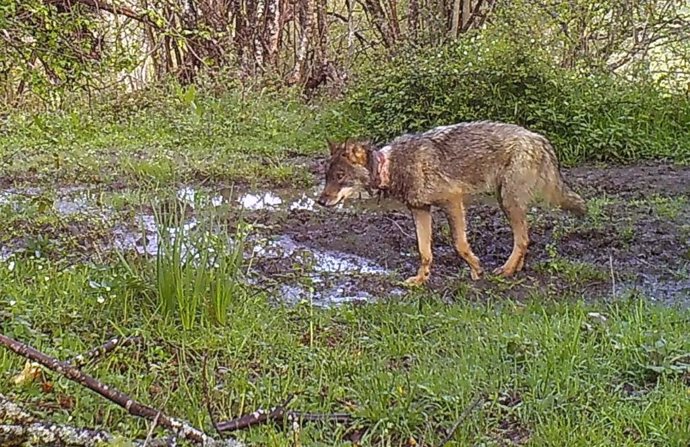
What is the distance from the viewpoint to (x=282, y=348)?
162 inches

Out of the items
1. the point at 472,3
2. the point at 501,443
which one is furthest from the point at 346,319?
the point at 472,3

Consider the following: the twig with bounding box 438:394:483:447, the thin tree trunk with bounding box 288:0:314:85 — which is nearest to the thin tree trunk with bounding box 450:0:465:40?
the thin tree trunk with bounding box 288:0:314:85

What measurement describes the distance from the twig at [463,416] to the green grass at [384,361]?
0.12ft

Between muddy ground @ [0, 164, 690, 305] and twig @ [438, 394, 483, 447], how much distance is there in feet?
6.75

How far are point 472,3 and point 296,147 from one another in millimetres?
5255

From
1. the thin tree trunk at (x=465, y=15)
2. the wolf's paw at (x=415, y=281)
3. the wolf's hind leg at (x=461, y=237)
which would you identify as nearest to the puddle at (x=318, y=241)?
the wolf's paw at (x=415, y=281)

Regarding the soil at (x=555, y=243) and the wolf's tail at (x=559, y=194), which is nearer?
the soil at (x=555, y=243)

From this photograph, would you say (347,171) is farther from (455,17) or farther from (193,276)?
(455,17)

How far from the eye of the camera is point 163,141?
11.6 metres

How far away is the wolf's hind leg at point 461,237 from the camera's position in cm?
597

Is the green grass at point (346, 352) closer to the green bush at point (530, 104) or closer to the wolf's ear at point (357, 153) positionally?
the wolf's ear at point (357, 153)

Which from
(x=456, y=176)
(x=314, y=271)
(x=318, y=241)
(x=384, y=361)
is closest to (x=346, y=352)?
(x=384, y=361)

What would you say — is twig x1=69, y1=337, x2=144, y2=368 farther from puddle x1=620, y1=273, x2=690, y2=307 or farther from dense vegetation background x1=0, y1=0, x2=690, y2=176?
dense vegetation background x1=0, y1=0, x2=690, y2=176

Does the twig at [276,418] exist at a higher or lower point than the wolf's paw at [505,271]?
higher
